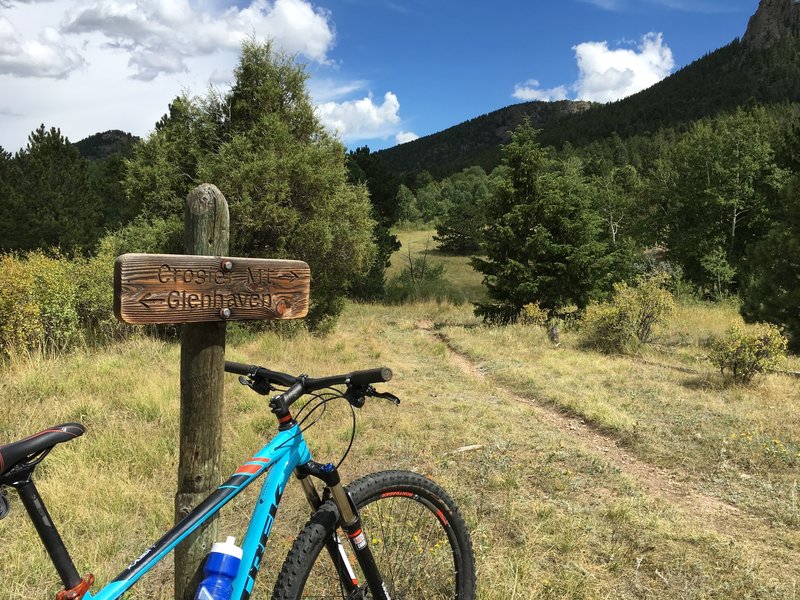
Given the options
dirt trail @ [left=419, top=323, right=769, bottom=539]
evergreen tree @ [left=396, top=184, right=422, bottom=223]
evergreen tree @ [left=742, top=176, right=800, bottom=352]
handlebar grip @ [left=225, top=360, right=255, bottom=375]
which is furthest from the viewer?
evergreen tree @ [left=396, top=184, right=422, bottom=223]

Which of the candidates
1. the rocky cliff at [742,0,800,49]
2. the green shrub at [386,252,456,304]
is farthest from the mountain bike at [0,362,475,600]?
the rocky cliff at [742,0,800,49]

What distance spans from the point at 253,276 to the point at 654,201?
38.5 meters

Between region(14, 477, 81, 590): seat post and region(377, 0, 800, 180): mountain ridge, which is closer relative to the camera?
region(14, 477, 81, 590): seat post

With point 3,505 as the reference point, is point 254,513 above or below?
below

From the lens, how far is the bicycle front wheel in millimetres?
1889

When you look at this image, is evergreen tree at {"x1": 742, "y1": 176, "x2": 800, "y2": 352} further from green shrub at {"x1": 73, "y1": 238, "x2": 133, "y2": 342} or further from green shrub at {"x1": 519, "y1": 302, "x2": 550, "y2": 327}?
green shrub at {"x1": 73, "y1": 238, "x2": 133, "y2": 342}

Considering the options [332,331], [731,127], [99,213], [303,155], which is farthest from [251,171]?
[731,127]

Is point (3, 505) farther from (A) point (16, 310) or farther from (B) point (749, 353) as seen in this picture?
(B) point (749, 353)

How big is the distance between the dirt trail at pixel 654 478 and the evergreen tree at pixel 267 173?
21.4ft

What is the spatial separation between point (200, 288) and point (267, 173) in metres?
9.68

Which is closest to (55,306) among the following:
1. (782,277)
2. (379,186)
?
(782,277)

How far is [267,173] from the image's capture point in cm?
1097

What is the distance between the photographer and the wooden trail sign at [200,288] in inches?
70.2

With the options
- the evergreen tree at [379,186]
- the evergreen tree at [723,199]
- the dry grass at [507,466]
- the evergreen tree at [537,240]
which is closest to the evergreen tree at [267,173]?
the dry grass at [507,466]
